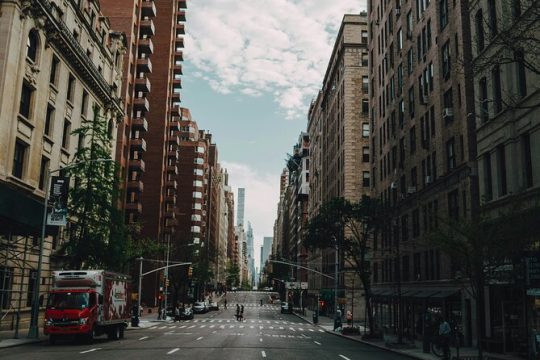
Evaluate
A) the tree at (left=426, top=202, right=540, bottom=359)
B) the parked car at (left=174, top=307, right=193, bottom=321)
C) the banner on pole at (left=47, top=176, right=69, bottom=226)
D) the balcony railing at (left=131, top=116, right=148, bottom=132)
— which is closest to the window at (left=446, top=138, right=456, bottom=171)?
the tree at (left=426, top=202, right=540, bottom=359)

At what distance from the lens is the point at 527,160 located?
25422 mm

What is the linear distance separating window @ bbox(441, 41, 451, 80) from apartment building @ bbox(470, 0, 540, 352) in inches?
208

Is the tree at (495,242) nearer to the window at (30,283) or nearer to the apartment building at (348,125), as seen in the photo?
the window at (30,283)

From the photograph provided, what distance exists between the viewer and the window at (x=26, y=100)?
3531 cm

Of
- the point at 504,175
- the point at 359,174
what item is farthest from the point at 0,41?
the point at 359,174

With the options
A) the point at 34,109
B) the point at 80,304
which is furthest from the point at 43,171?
the point at 80,304

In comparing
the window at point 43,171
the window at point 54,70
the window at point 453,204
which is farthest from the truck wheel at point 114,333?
the window at point 453,204

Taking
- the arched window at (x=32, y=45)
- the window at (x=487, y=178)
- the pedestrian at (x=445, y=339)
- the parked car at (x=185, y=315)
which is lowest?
the parked car at (x=185, y=315)

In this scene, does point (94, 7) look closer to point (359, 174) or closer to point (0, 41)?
point (0, 41)

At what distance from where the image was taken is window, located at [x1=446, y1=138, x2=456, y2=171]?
115ft

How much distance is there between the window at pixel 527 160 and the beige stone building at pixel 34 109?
77.9 feet

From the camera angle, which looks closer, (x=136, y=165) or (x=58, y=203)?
(x=58, y=203)

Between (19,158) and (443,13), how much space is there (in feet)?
99.1

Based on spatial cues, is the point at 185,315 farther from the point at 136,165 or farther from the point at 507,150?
the point at 507,150
